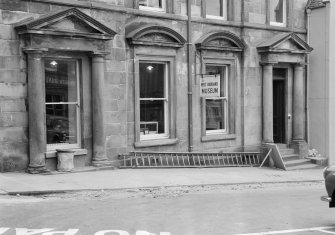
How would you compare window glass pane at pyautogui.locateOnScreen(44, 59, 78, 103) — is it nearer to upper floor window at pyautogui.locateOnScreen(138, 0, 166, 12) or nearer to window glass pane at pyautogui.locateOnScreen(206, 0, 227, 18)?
upper floor window at pyautogui.locateOnScreen(138, 0, 166, 12)

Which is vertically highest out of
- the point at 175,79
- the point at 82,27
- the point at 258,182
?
the point at 82,27

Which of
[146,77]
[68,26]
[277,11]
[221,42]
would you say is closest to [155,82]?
[146,77]

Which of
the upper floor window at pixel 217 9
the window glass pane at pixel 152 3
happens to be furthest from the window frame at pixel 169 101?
the upper floor window at pixel 217 9

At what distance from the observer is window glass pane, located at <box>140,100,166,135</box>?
15664 mm

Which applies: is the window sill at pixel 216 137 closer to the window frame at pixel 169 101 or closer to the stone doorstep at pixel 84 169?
the window frame at pixel 169 101

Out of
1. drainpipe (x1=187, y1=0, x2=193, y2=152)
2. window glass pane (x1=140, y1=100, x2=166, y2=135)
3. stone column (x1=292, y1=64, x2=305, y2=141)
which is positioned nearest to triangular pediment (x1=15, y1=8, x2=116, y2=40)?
window glass pane (x1=140, y1=100, x2=166, y2=135)

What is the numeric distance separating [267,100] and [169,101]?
14.0 feet

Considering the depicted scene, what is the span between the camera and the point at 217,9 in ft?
58.0

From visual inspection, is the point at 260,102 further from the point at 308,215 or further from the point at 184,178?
the point at 308,215

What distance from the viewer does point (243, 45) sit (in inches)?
703

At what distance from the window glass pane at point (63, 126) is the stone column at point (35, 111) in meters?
0.80

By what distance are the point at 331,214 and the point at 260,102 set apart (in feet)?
30.7

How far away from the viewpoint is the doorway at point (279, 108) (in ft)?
65.3

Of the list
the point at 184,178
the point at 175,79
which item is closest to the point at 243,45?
the point at 175,79
